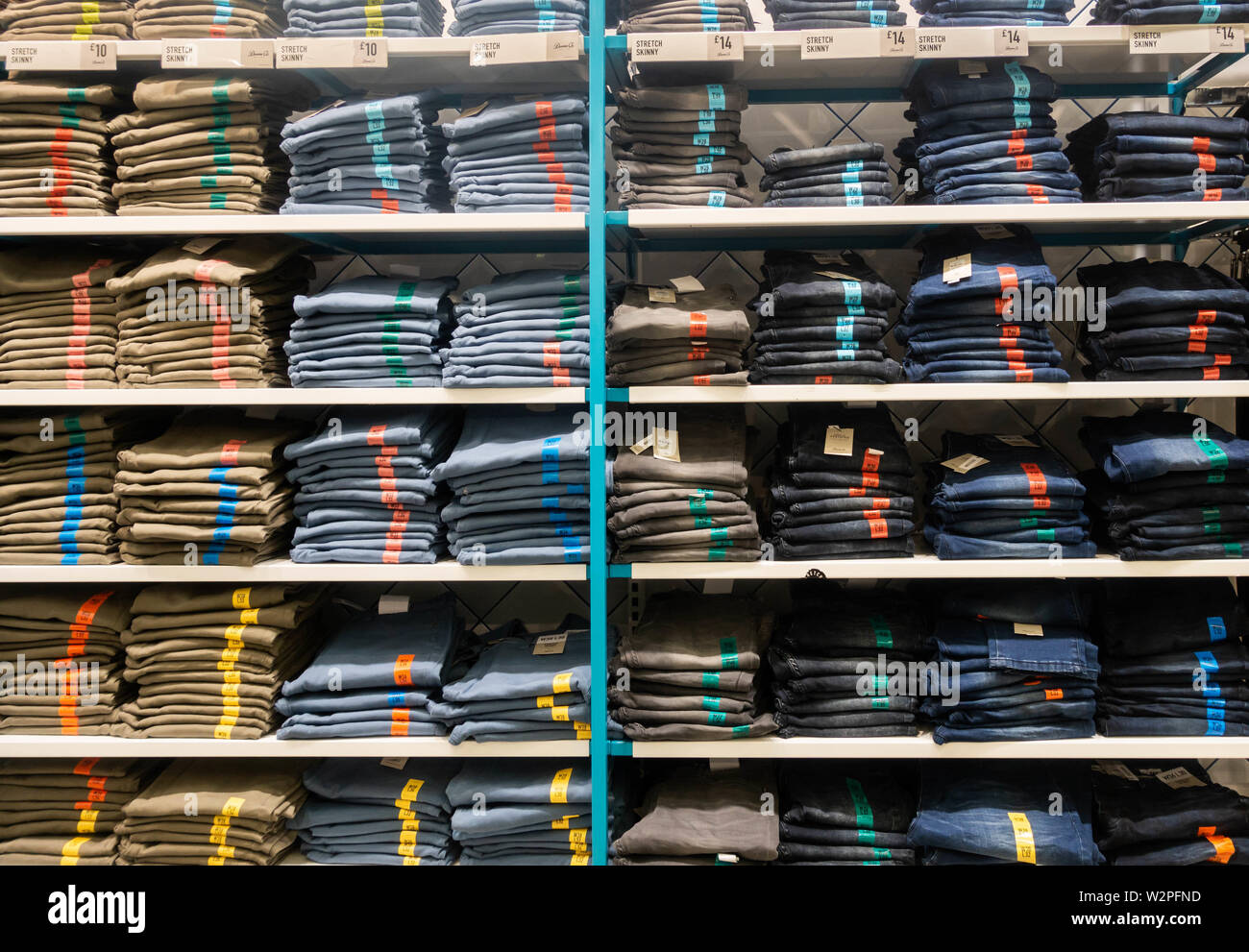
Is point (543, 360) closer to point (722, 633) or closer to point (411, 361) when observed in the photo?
point (411, 361)

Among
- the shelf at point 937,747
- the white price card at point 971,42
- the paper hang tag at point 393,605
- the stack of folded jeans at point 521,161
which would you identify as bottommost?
the shelf at point 937,747

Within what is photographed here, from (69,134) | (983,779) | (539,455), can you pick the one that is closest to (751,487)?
(539,455)

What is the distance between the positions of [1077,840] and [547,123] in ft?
8.03

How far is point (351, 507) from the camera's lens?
7.76ft

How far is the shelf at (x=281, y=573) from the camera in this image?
228cm

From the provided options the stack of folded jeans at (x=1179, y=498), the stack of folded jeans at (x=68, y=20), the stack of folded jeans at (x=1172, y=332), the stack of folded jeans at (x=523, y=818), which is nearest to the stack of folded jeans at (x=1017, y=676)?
the stack of folded jeans at (x=1179, y=498)

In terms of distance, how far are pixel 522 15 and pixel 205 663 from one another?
2.07m

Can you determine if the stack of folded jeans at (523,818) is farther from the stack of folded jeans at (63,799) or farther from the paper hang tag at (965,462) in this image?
the paper hang tag at (965,462)

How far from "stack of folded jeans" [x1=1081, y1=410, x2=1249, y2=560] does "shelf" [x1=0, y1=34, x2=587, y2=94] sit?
1.92m

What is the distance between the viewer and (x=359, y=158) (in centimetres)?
231

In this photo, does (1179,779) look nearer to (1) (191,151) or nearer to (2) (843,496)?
(2) (843,496)

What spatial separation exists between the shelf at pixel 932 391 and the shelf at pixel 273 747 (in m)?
1.02

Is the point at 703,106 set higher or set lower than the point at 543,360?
higher

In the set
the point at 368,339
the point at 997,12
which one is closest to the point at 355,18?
the point at 368,339
